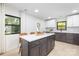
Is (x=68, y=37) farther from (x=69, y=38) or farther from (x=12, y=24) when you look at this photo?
(x=12, y=24)

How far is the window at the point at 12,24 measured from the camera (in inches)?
165

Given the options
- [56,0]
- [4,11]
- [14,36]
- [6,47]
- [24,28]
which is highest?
[4,11]

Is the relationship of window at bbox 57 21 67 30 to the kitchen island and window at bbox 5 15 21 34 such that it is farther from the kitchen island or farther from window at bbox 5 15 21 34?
the kitchen island

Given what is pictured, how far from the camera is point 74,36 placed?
5746mm

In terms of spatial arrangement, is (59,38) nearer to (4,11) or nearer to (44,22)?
(44,22)

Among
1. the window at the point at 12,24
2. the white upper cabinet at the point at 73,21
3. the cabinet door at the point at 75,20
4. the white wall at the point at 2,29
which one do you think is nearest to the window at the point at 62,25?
the white upper cabinet at the point at 73,21

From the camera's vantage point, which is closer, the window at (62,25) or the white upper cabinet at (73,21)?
the white upper cabinet at (73,21)

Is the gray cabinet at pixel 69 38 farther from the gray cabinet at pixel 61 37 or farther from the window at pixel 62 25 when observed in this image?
the window at pixel 62 25

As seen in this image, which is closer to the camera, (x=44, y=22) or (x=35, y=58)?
(x=35, y=58)

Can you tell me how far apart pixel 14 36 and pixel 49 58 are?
3.61 meters

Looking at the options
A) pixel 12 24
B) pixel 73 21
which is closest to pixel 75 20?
pixel 73 21

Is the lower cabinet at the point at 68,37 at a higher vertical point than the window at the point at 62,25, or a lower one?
lower

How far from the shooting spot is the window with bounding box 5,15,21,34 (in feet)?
13.8

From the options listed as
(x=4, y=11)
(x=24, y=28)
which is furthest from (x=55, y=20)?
(x=4, y=11)
